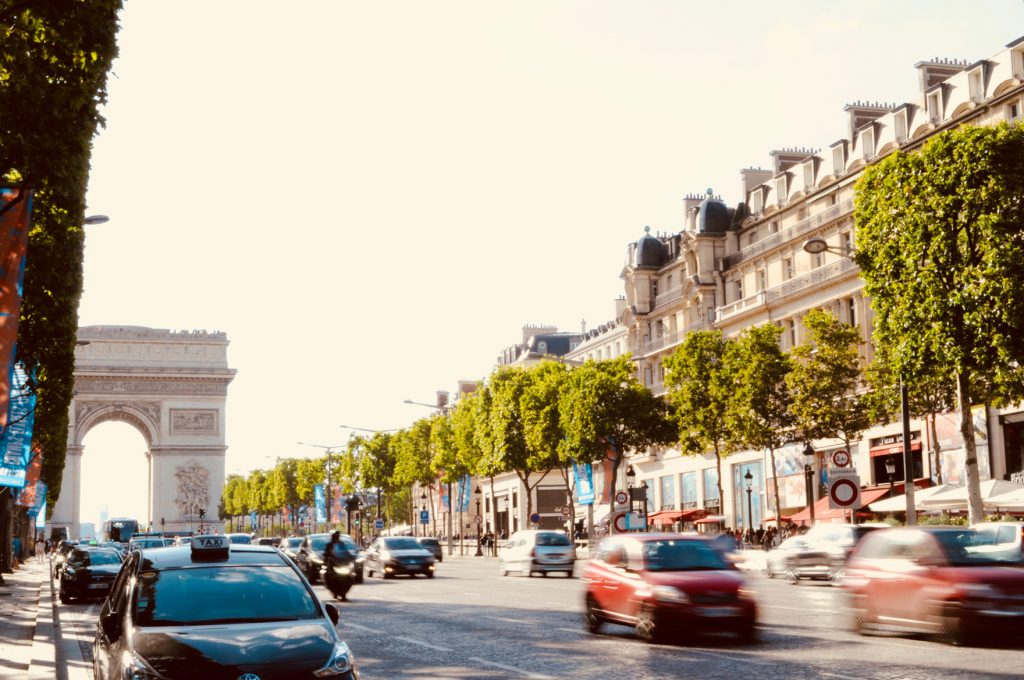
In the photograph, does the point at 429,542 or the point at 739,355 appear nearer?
the point at 739,355

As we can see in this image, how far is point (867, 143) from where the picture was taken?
56.1 metres

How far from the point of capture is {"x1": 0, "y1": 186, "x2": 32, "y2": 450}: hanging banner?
17500 millimetres

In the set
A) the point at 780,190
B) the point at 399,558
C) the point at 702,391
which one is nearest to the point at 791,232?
the point at 780,190

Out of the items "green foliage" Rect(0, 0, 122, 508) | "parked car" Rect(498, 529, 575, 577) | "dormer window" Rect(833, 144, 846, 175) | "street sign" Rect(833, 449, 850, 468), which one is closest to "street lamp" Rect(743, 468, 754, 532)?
"parked car" Rect(498, 529, 575, 577)

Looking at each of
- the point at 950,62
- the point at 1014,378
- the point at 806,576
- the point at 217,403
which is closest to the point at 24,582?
the point at 806,576

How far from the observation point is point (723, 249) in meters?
72.4

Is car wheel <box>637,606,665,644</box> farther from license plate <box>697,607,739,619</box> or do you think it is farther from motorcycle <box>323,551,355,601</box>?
motorcycle <box>323,551,355,601</box>

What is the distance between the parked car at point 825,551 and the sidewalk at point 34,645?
20433 mm

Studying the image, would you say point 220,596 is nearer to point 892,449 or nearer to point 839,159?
point 892,449

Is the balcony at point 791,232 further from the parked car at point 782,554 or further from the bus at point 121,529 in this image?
the bus at point 121,529

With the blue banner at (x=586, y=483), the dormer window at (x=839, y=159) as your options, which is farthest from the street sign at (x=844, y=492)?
the blue banner at (x=586, y=483)

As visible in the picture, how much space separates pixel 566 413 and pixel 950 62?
26.1 m

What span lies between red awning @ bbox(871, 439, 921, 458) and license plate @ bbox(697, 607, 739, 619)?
127ft

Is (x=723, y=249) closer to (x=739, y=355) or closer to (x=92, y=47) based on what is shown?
(x=739, y=355)
